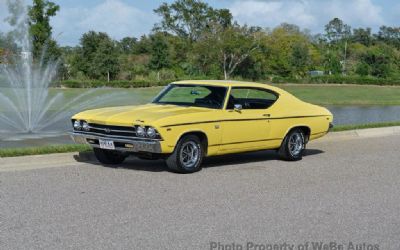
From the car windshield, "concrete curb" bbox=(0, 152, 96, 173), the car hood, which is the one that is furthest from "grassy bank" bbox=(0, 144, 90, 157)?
the car windshield

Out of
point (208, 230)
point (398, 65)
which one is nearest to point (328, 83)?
point (398, 65)

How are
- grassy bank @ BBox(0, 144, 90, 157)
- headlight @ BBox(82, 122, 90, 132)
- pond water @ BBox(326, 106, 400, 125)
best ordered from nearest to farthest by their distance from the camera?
headlight @ BBox(82, 122, 90, 132)
grassy bank @ BBox(0, 144, 90, 157)
pond water @ BBox(326, 106, 400, 125)

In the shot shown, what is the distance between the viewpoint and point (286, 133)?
1186cm

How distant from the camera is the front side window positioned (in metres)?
11.4

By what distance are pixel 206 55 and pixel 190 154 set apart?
57.8 m

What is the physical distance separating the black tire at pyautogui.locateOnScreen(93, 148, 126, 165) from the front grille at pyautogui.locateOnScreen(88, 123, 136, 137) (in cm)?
61

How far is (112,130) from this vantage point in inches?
390

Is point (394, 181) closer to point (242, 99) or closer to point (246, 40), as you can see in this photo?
point (242, 99)

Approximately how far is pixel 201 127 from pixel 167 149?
Answer: 764mm

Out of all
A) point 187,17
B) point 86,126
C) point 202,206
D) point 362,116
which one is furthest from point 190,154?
point 187,17

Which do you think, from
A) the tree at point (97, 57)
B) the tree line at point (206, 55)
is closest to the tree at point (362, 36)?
the tree line at point (206, 55)

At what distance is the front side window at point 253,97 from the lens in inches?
449

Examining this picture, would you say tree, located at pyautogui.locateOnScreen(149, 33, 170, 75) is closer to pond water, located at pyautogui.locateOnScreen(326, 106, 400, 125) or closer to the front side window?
pond water, located at pyautogui.locateOnScreen(326, 106, 400, 125)

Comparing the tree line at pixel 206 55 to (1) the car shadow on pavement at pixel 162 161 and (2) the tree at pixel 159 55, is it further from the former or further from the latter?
(1) the car shadow on pavement at pixel 162 161
